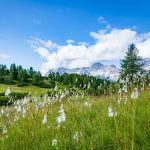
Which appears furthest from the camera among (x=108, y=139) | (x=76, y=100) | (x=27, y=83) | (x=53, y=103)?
(x=27, y=83)

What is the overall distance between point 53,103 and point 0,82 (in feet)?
310

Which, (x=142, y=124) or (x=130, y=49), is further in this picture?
(x=130, y=49)

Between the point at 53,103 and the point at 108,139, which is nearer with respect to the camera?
the point at 108,139

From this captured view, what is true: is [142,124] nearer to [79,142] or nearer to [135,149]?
[135,149]

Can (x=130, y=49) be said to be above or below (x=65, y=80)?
above

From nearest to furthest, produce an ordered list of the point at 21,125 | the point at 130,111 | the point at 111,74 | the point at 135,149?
the point at 135,149
the point at 130,111
the point at 21,125
the point at 111,74

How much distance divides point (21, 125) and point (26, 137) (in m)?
1.16

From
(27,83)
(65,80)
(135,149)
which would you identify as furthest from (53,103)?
(65,80)

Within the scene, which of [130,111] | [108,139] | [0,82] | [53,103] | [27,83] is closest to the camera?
[108,139]

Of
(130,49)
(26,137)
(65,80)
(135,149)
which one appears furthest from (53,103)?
(65,80)

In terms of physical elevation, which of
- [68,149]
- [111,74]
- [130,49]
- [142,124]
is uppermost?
[130,49]

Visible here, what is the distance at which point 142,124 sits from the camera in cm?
539

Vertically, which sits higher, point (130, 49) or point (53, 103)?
point (130, 49)

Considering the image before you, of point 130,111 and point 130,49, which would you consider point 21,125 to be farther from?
point 130,49
